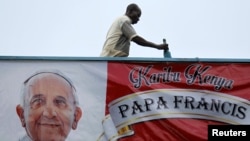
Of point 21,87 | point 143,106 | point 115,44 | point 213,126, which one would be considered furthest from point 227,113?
point 21,87

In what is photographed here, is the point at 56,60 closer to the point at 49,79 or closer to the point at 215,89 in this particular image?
the point at 49,79

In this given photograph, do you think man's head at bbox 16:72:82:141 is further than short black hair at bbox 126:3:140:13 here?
No

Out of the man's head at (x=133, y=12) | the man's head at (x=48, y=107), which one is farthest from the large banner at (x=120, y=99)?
the man's head at (x=133, y=12)

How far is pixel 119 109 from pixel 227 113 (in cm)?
152

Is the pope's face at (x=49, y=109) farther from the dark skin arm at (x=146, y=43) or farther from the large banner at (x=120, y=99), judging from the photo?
the dark skin arm at (x=146, y=43)

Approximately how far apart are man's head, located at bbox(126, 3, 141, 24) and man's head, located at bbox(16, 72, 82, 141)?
5.08 ft

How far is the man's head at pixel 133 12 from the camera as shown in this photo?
12.3 m

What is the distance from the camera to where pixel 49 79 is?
37.7ft

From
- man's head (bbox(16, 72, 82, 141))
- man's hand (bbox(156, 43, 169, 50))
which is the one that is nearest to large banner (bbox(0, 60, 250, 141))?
man's head (bbox(16, 72, 82, 141))

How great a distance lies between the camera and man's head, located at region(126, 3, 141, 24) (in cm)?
1226

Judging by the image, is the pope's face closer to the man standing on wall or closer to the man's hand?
the man standing on wall

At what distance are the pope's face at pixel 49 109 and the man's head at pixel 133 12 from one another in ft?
5.18

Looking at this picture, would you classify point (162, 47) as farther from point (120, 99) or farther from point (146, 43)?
point (120, 99)

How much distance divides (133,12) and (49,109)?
2091 mm
